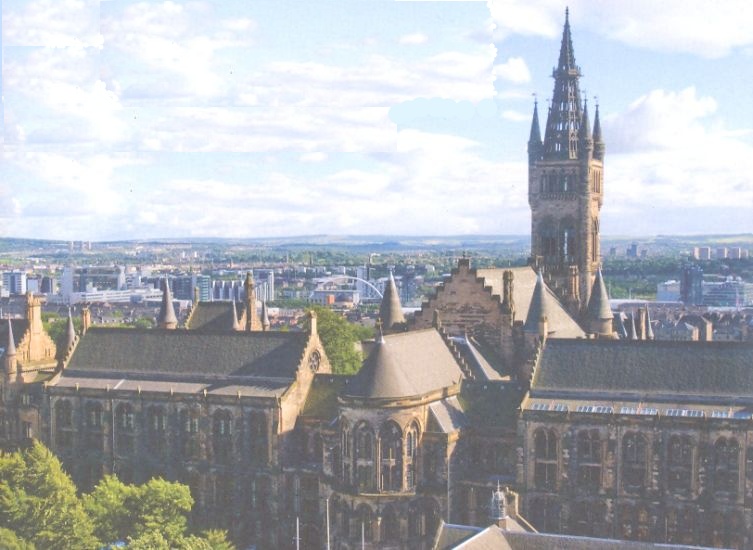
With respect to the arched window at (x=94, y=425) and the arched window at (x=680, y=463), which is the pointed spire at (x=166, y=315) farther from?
the arched window at (x=680, y=463)

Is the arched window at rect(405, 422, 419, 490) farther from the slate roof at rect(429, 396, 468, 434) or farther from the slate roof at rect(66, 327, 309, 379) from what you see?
the slate roof at rect(66, 327, 309, 379)

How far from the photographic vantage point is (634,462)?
236ft

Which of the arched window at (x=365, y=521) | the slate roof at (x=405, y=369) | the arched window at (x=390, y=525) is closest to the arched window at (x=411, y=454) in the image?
the arched window at (x=390, y=525)

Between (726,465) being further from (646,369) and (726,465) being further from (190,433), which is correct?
(190,433)

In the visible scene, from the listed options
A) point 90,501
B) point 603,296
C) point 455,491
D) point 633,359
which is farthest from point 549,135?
point 90,501

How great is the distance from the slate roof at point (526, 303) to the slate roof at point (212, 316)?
3045cm

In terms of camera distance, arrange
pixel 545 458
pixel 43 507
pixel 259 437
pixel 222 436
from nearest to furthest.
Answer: pixel 43 507 → pixel 545 458 → pixel 259 437 → pixel 222 436

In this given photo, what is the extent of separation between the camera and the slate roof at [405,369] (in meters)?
73.8

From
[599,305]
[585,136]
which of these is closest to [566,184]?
[585,136]

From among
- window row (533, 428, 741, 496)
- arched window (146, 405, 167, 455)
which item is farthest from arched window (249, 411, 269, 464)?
window row (533, 428, 741, 496)

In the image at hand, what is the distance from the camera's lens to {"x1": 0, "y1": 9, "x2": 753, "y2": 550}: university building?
2808 inches

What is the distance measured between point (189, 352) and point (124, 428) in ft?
27.5

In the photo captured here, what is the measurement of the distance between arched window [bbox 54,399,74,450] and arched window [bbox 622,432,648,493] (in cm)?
4777

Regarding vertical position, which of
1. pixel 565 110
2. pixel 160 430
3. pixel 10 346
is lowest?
pixel 160 430
